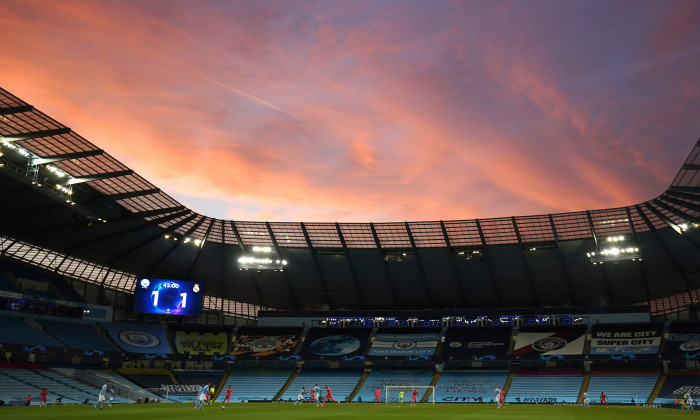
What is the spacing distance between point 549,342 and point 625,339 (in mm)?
8918

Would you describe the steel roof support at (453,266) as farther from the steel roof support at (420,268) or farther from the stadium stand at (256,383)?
the stadium stand at (256,383)

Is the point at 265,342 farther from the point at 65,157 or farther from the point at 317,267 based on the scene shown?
the point at 65,157

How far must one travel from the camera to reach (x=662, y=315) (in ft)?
233

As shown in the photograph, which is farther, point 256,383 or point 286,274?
point 286,274

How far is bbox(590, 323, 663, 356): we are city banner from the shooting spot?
6606cm

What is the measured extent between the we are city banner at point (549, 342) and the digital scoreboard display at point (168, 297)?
138 feet

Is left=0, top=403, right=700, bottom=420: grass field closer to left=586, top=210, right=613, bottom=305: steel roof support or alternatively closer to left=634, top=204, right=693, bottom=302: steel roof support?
left=586, top=210, right=613, bottom=305: steel roof support

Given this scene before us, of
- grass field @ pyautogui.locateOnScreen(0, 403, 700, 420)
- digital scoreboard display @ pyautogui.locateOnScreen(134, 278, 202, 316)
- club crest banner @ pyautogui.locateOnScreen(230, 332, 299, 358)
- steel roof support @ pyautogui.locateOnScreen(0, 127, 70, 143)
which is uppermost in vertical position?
steel roof support @ pyautogui.locateOnScreen(0, 127, 70, 143)

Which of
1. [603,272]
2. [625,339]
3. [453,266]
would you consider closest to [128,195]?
[453,266]

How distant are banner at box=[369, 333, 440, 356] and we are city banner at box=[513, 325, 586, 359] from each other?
10.8 m

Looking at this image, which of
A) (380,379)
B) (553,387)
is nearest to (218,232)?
(380,379)

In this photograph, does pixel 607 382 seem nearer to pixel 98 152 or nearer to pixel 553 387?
pixel 553 387

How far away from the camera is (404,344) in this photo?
7394 cm

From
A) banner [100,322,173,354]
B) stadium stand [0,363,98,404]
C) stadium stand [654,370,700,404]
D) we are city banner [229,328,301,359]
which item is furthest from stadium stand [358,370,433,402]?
stadium stand [0,363,98,404]
